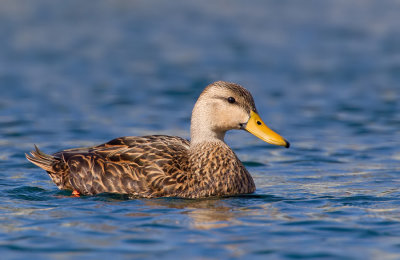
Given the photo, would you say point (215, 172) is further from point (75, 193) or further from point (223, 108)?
point (75, 193)

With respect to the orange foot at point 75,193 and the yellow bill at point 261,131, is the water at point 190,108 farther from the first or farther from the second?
the yellow bill at point 261,131

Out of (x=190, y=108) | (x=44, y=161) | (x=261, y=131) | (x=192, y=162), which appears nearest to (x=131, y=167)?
(x=192, y=162)

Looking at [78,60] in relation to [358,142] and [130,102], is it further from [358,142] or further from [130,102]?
[358,142]

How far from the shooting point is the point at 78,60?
71.8ft

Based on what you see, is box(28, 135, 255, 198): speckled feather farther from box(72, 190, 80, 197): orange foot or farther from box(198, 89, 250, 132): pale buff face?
box(198, 89, 250, 132): pale buff face

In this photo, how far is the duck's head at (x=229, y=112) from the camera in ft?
Answer: 33.6

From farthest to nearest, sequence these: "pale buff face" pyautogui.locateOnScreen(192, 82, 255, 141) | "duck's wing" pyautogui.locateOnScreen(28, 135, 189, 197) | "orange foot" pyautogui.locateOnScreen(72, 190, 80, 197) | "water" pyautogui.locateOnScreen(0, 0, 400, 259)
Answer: "orange foot" pyautogui.locateOnScreen(72, 190, 80, 197) < "pale buff face" pyautogui.locateOnScreen(192, 82, 255, 141) < "duck's wing" pyautogui.locateOnScreen(28, 135, 189, 197) < "water" pyautogui.locateOnScreen(0, 0, 400, 259)

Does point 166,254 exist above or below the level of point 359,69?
below

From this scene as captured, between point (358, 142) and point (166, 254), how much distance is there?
7.46m

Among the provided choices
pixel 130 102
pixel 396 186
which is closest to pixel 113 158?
pixel 396 186

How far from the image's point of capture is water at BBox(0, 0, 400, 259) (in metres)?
8.23

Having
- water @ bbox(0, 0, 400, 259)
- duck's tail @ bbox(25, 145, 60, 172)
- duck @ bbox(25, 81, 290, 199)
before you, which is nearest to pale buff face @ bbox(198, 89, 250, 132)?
duck @ bbox(25, 81, 290, 199)

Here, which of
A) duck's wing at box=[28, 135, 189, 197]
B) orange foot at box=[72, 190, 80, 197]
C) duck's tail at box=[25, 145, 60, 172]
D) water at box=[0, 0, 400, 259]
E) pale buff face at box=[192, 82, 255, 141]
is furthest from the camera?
duck's tail at box=[25, 145, 60, 172]

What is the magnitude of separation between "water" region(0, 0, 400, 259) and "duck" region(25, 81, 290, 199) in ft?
0.76
